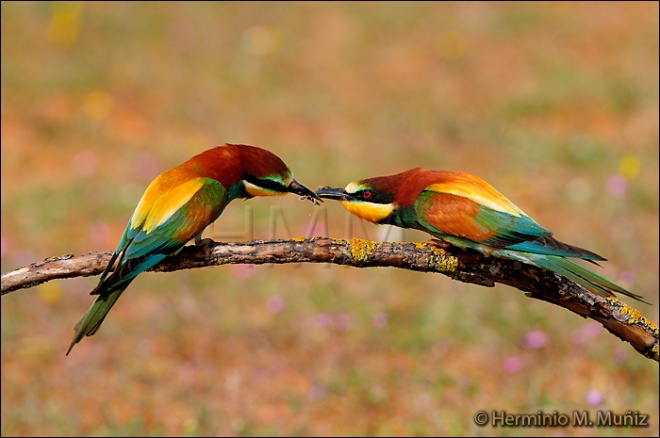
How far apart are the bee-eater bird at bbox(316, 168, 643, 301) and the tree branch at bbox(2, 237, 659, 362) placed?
0.20 ft

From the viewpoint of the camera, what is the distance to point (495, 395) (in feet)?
12.6

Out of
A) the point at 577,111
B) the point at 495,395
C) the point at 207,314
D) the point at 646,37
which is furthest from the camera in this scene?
the point at 646,37

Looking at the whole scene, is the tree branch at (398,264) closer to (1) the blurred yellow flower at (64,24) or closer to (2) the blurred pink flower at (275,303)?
(2) the blurred pink flower at (275,303)

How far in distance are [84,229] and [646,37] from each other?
6919mm

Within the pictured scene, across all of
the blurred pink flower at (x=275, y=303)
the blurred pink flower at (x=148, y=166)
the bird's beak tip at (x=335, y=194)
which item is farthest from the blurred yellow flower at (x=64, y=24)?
the bird's beak tip at (x=335, y=194)

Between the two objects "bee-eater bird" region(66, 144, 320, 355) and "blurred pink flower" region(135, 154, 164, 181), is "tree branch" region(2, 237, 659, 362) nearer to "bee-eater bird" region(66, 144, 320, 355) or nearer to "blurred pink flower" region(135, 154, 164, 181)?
"bee-eater bird" region(66, 144, 320, 355)

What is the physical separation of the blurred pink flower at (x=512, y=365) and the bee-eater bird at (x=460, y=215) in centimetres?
173

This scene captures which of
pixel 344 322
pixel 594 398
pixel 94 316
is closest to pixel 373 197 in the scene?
pixel 94 316

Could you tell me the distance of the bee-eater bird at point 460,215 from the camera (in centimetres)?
223

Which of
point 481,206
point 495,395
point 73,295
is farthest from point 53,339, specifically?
point 481,206

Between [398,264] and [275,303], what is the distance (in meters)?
2.66

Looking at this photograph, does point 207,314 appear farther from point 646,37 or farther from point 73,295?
point 646,37

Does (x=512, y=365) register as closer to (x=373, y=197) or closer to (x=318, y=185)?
(x=373, y=197)

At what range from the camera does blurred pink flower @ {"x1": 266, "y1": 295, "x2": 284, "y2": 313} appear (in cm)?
478
